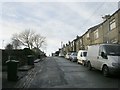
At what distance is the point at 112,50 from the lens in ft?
53.9

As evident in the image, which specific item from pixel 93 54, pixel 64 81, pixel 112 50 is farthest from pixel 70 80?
pixel 93 54

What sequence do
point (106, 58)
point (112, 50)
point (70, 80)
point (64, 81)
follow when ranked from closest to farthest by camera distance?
point (64, 81), point (70, 80), point (106, 58), point (112, 50)

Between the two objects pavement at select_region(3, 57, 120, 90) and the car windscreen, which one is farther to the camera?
the car windscreen

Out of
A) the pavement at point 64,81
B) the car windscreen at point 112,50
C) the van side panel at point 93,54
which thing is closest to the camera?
the pavement at point 64,81

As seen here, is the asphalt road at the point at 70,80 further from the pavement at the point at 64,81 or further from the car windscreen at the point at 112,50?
the car windscreen at the point at 112,50

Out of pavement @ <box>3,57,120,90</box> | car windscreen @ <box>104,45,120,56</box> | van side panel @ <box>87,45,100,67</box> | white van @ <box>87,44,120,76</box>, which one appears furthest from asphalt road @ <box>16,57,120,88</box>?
car windscreen @ <box>104,45,120,56</box>

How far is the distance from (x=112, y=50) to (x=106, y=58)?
0.96 metres

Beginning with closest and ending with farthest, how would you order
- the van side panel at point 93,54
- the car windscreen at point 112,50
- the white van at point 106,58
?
the white van at point 106,58, the car windscreen at point 112,50, the van side panel at point 93,54

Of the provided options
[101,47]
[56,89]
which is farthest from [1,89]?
[101,47]

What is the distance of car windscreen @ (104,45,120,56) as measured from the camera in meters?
16.1

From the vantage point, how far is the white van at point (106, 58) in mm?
14898

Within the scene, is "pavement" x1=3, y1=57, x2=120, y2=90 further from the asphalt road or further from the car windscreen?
the car windscreen

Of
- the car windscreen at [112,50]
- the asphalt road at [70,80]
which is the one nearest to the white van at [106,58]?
the car windscreen at [112,50]

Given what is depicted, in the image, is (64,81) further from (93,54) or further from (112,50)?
(93,54)
